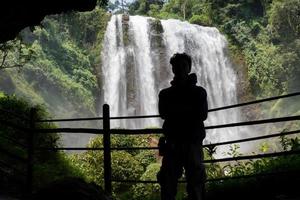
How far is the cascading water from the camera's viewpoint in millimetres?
27531

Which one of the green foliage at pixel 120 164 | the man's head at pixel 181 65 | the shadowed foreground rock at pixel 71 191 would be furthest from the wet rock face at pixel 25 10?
the green foliage at pixel 120 164

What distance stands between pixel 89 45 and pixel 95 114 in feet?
18.2

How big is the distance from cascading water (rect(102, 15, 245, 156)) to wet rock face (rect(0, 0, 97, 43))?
1904 cm

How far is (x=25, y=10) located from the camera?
6.96 m

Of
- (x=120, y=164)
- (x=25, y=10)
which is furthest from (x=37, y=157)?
(x=120, y=164)

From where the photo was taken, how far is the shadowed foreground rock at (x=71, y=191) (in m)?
4.19

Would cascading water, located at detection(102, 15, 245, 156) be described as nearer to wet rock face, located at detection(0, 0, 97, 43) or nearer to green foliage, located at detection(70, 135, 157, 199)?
green foliage, located at detection(70, 135, 157, 199)

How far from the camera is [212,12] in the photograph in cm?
3491

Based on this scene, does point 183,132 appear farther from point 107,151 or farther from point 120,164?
point 120,164

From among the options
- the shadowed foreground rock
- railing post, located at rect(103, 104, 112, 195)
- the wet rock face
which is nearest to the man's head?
the shadowed foreground rock

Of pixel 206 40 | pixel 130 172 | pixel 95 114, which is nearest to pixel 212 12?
pixel 206 40

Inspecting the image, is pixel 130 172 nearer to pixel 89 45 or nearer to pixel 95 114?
pixel 95 114

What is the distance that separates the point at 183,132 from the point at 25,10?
14.6 feet

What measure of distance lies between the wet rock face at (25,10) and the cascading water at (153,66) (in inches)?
749
